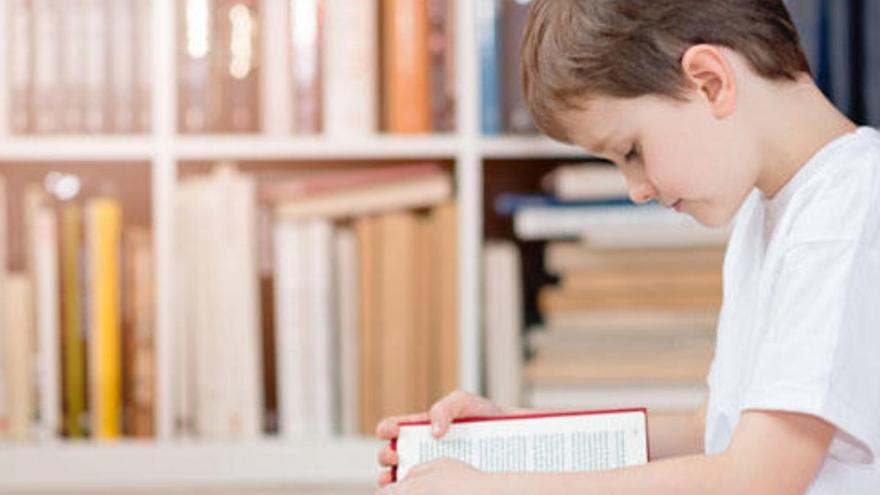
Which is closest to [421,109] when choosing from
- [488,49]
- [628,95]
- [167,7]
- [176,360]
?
[488,49]

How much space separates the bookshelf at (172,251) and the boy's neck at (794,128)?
105 cm

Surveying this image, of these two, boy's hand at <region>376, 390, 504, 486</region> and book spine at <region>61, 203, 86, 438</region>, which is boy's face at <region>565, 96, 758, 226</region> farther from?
book spine at <region>61, 203, 86, 438</region>

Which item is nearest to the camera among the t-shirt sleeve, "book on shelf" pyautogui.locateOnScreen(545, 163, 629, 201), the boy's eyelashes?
the t-shirt sleeve

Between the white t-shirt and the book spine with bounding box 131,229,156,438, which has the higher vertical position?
the white t-shirt

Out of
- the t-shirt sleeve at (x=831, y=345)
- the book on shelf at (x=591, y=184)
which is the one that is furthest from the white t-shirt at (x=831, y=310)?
the book on shelf at (x=591, y=184)

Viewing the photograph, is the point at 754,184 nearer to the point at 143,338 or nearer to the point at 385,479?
the point at 385,479

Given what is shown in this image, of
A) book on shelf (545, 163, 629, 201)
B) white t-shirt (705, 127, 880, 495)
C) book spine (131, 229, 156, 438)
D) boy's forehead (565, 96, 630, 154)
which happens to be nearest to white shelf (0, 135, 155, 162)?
book spine (131, 229, 156, 438)

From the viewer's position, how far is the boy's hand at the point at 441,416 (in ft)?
3.28

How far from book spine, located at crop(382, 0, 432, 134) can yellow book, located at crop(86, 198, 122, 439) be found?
440 millimetres

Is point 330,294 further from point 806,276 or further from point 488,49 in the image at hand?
point 806,276

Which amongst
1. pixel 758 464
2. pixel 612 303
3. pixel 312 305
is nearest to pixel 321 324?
pixel 312 305

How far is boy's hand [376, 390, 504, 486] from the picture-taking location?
3.28 feet

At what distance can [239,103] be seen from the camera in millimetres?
1974

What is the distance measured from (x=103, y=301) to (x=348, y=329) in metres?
0.36
